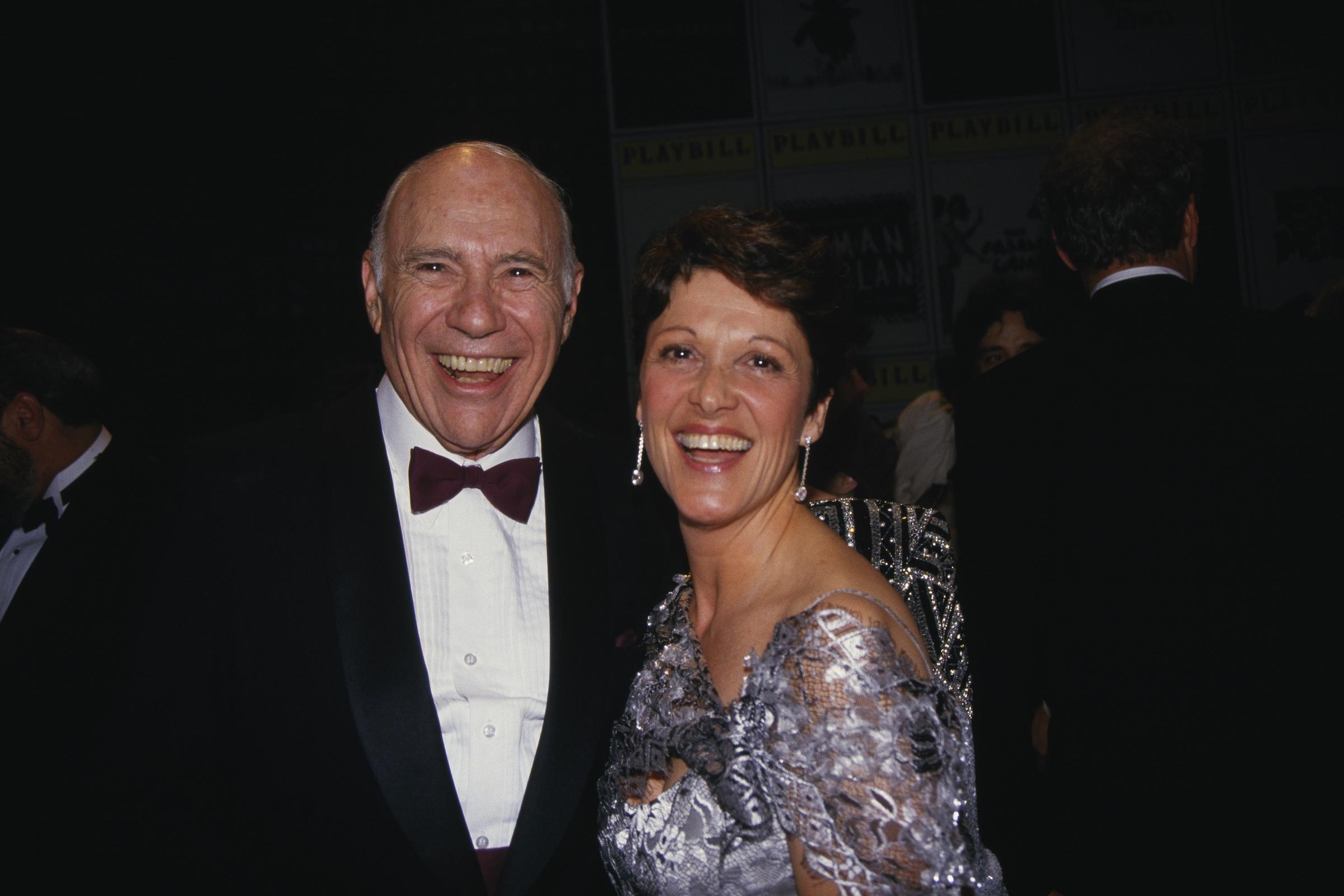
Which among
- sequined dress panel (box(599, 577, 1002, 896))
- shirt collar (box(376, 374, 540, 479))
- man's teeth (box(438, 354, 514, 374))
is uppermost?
man's teeth (box(438, 354, 514, 374))

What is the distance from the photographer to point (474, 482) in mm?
1726

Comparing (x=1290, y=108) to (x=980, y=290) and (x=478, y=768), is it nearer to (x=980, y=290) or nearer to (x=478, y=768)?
(x=980, y=290)

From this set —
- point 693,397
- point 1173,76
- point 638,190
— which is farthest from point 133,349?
point 1173,76

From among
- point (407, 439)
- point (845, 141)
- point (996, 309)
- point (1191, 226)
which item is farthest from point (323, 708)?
point (845, 141)

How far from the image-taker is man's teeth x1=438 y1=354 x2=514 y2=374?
1.75m

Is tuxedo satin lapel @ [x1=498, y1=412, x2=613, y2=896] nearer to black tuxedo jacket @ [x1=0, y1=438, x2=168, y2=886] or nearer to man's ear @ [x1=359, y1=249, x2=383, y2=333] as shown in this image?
man's ear @ [x1=359, y1=249, x2=383, y2=333]

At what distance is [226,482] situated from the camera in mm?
1640

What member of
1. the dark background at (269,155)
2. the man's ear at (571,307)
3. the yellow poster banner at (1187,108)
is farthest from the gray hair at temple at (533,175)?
the yellow poster banner at (1187,108)

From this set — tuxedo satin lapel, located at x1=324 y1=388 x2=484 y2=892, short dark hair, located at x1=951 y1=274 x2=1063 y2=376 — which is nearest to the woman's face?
tuxedo satin lapel, located at x1=324 y1=388 x2=484 y2=892

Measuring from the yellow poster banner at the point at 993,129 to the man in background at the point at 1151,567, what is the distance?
2772 mm

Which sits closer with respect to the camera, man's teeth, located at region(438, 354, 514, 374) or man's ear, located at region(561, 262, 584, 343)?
man's teeth, located at region(438, 354, 514, 374)

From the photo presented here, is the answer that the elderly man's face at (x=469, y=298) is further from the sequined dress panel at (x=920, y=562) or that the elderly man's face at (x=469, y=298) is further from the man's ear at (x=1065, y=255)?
the man's ear at (x=1065, y=255)

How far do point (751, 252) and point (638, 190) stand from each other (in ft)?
10.9

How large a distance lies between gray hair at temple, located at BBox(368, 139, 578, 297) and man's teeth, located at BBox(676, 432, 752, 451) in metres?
0.51
